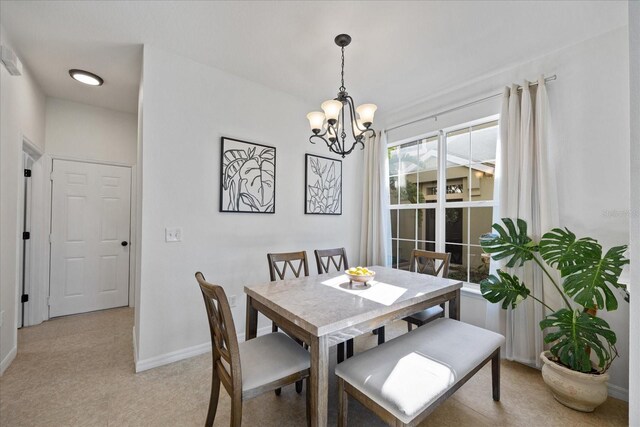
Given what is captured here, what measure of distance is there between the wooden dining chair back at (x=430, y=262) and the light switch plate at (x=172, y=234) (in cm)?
222

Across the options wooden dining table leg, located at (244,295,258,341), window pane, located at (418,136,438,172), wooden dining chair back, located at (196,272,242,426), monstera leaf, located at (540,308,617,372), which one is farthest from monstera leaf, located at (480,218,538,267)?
wooden dining chair back, located at (196,272,242,426)

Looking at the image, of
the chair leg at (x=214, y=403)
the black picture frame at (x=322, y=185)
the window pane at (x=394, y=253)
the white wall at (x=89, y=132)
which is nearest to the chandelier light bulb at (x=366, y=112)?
the black picture frame at (x=322, y=185)

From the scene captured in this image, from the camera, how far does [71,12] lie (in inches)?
76.9

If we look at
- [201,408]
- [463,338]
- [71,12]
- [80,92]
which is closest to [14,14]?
[71,12]

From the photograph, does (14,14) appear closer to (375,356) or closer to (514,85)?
(375,356)

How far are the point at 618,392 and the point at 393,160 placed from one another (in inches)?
116

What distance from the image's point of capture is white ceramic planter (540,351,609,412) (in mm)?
1776

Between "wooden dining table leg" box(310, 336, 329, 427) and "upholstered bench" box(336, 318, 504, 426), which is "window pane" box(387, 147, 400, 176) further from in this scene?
"wooden dining table leg" box(310, 336, 329, 427)

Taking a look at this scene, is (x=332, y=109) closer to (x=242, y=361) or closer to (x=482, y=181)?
(x=242, y=361)

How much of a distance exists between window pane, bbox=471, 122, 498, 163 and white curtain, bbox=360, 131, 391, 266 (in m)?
1.06

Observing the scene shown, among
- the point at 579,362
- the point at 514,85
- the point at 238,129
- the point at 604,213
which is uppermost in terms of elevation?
the point at 514,85

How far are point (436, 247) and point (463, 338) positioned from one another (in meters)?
1.60

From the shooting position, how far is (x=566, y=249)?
1.95 metres

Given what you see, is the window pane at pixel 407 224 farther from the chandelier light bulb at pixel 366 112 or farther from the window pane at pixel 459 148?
the chandelier light bulb at pixel 366 112
